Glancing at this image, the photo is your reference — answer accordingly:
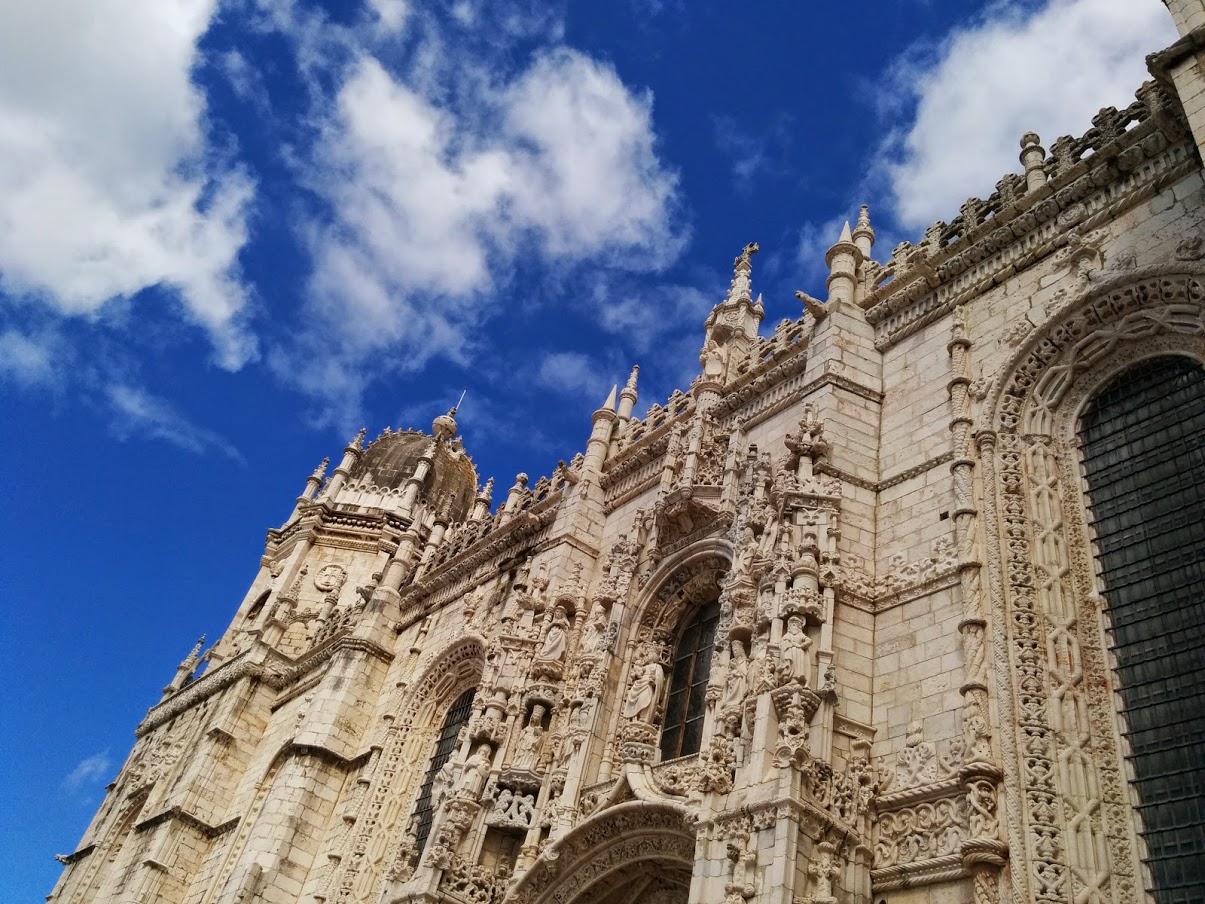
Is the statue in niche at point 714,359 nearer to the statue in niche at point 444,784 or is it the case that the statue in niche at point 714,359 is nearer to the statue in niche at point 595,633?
the statue in niche at point 595,633

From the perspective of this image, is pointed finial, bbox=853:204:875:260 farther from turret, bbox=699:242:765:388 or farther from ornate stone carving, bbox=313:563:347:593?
ornate stone carving, bbox=313:563:347:593

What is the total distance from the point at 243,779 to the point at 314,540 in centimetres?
1056

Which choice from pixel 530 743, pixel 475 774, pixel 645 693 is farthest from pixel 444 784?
pixel 645 693

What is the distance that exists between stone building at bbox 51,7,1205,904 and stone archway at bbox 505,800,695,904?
0.05 metres

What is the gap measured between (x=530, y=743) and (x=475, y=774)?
0.90 meters

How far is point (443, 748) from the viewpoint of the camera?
2008 cm

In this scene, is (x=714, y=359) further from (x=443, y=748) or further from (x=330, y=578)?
(x=330, y=578)

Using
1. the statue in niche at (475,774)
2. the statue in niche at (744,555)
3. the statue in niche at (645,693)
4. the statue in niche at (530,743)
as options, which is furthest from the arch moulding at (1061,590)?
the statue in niche at (475,774)

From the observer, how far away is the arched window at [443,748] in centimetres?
1854

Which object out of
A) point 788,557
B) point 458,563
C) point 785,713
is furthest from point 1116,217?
point 458,563

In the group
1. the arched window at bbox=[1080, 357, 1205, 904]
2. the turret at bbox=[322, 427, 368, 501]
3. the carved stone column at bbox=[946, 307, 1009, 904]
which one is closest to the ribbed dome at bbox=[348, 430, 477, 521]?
the turret at bbox=[322, 427, 368, 501]

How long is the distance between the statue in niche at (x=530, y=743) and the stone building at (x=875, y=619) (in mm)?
49

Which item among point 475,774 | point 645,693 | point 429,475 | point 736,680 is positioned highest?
point 429,475

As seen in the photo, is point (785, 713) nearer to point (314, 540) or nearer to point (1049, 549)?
point (1049, 549)
